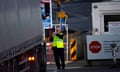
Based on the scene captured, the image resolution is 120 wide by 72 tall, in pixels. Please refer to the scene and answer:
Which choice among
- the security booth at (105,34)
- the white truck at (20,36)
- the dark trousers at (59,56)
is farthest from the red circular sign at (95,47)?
the white truck at (20,36)

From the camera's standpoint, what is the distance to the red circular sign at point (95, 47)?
929 inches

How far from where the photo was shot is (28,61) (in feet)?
43.9

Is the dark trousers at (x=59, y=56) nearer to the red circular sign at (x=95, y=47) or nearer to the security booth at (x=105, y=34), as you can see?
the security booth at (x=105, y=34)

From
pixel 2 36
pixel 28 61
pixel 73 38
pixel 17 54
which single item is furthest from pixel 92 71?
pixel 2 36

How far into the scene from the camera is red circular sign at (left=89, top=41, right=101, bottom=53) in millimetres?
23594

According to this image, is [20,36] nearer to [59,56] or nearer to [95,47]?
[59,56]

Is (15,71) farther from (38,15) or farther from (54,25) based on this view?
(54,25)

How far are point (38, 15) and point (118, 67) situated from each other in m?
8.56

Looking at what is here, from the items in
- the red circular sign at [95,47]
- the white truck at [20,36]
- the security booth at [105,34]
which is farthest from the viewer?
the red circular sign at [95,47]

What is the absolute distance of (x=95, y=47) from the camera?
23.6 m

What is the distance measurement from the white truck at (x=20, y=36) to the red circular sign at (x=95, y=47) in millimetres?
7838

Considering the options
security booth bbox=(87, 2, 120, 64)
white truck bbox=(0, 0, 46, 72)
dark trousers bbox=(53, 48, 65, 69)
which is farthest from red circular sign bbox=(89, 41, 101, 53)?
white truck bbox=(0, 0, 46, 72)

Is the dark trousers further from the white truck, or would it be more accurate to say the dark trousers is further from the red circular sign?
the white truck

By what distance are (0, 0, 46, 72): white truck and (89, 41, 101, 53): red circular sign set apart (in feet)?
25.7
